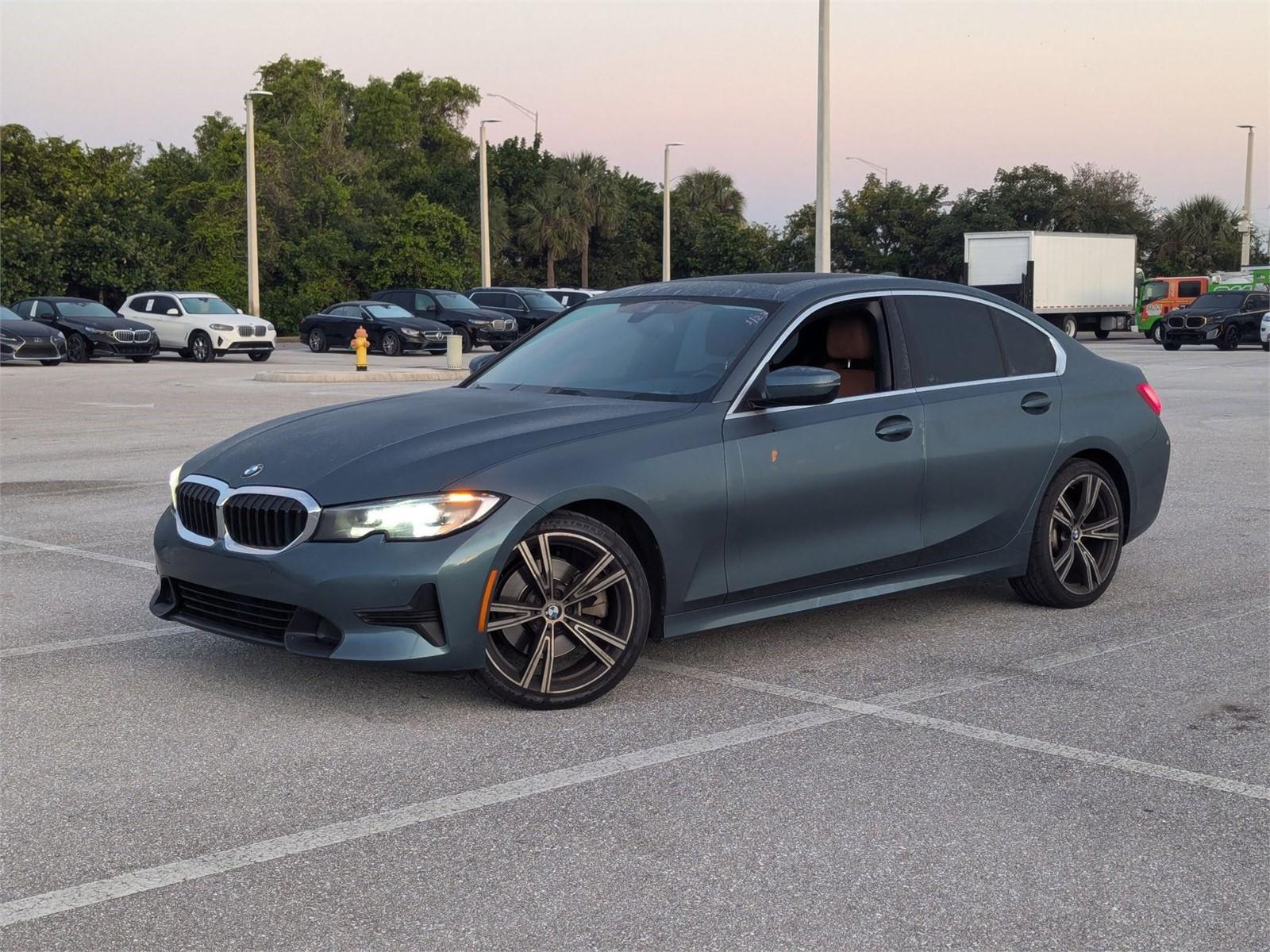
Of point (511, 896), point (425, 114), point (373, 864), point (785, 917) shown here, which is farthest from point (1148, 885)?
point (425, 114)

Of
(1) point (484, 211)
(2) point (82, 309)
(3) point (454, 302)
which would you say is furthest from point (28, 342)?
(1) point (484, 211)

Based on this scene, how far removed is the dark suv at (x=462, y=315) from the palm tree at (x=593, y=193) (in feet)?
97.3

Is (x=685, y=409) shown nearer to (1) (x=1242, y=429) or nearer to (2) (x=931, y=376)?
(2) (x=931, y=376)

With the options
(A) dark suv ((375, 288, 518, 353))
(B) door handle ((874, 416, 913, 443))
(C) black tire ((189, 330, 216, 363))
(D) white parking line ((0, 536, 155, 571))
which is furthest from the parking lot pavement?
(A) dark suv ((375, 288, 518, 353))

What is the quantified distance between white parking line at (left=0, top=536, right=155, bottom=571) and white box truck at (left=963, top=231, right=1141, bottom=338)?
37.7 m

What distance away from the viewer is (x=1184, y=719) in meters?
5.43

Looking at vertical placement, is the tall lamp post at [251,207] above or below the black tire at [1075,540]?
above

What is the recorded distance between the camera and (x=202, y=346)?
34.8 m

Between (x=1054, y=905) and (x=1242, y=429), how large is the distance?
14144 millimetres

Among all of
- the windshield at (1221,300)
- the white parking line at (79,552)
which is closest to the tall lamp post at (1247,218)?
the windshield at (1221,300)

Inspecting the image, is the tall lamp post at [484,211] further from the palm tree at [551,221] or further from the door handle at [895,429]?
the door handle at [895,429]

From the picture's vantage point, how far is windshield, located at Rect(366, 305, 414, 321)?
37.4 metres

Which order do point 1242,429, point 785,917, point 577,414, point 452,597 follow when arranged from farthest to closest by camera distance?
point 1242,429 < point 577,414 < point 452,597 < point 785,917

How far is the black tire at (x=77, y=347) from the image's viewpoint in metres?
33.5
